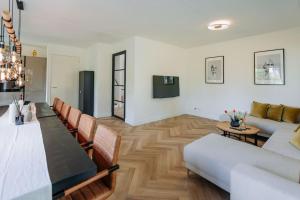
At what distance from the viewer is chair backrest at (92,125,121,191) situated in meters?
1.23

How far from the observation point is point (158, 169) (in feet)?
7.50

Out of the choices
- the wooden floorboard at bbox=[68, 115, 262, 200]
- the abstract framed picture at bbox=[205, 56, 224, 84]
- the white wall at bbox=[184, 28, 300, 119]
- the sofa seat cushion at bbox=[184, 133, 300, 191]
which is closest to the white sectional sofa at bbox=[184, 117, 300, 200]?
the sofa seat cushion at bbox=[184, 133, 300, 191]

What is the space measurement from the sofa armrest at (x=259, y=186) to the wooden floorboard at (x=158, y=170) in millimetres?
628

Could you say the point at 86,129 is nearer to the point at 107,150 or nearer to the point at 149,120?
the point at 107,150

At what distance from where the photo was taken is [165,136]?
367cm

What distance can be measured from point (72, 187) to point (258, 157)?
1.78 m

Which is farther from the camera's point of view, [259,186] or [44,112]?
[44,112]

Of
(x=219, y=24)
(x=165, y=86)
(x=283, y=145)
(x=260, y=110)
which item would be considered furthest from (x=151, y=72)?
(x=283, y=145)

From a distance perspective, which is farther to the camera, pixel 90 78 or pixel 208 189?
pixel 90 78

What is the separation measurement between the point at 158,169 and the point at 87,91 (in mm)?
3982

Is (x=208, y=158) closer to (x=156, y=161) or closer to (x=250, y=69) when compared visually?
(x=156, y=161)

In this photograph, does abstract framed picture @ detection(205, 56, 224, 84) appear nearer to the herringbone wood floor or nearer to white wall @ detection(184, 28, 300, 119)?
white wall @ detection(184, 28, 300, 119)

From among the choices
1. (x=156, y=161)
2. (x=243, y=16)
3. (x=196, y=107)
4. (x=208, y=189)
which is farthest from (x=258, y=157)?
(x=196, y=107)

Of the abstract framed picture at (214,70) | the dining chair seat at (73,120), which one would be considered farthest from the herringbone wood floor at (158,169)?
the abstract framed picture at (214,70)
